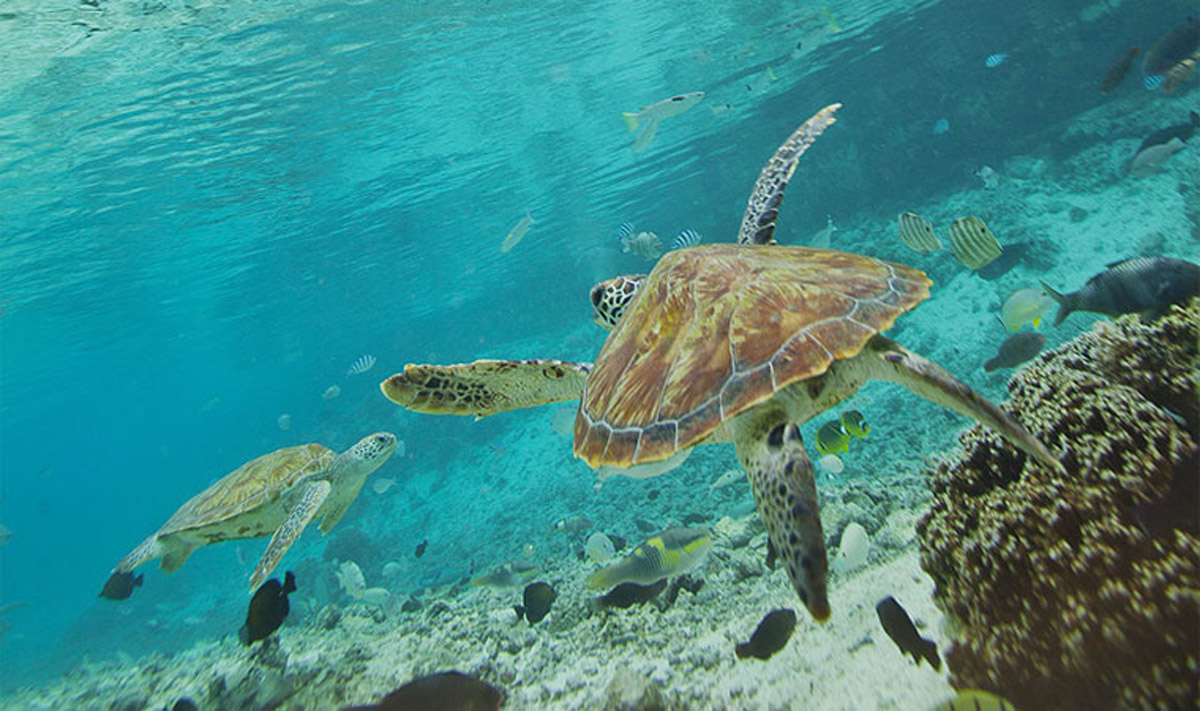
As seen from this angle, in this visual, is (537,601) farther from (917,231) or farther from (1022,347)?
(917,231)

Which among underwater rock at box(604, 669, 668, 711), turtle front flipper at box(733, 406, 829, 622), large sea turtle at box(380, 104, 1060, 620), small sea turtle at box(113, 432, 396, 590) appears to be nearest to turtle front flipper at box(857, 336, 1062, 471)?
large sea turtle at box(380, 104, 1060, 620)

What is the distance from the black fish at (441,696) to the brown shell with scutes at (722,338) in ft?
5.43

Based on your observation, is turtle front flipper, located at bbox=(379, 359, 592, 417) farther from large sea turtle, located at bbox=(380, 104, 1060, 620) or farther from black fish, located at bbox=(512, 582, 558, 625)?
black fish, located at bbox=(512, 582, 558, 625)

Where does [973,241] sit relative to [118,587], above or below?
above

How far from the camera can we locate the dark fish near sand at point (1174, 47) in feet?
17.3

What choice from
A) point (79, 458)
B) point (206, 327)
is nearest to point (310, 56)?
point (206, 327)

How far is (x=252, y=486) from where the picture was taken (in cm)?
533

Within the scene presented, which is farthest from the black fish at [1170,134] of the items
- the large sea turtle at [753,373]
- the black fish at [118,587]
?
the black fish at [118,587]

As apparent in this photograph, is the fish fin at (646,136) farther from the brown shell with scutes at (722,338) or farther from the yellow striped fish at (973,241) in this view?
the brown shell with scutes at (722,338)

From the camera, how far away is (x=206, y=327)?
35.2 m

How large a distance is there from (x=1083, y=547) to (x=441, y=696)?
118 inches

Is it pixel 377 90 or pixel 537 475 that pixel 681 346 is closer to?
pixel 537 475

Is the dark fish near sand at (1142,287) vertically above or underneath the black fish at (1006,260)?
above

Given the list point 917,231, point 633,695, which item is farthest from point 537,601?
point 917,231
